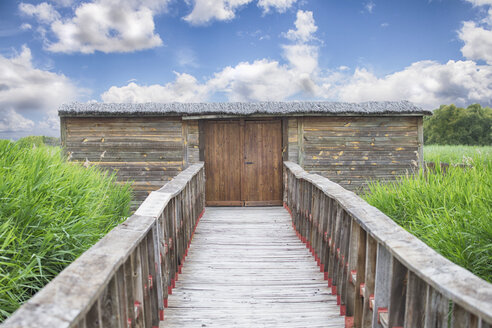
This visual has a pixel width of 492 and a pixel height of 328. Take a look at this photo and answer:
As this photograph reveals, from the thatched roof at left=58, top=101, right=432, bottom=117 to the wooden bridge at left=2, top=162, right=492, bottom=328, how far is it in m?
3.03

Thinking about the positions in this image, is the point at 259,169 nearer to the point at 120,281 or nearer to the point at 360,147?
the point at 360,147

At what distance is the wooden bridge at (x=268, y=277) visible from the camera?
1.31 m

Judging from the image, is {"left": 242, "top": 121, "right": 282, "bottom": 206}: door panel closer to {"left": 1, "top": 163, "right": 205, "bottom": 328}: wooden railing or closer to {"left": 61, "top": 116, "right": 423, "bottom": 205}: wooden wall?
{"left": 61, "top": 116, "right": 423, "bottom": 205}: wooden wall

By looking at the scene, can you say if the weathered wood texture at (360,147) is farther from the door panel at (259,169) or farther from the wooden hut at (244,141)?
the door panel at (259,169)

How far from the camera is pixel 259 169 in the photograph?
8.31 metres

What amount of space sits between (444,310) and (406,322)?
1.04 feet

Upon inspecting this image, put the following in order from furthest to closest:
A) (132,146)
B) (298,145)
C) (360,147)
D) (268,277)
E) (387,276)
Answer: (360,147), (132,146), (298,145), (268,277), (387,276)

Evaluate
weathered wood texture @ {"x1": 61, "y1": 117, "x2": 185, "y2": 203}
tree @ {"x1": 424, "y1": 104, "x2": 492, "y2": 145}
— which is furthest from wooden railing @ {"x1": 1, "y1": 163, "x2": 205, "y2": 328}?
tree @ {"x1": 424, "y1": 104, "x2": 492, "y2": 145}

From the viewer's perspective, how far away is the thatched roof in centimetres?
798

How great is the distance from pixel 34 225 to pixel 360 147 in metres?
8.04

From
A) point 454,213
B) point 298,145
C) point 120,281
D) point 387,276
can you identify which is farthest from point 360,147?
point 120,281

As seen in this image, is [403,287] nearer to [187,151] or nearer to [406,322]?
[406,322]

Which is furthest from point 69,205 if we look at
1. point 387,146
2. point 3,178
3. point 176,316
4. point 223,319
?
point 387,146

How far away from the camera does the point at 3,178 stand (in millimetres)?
2840
